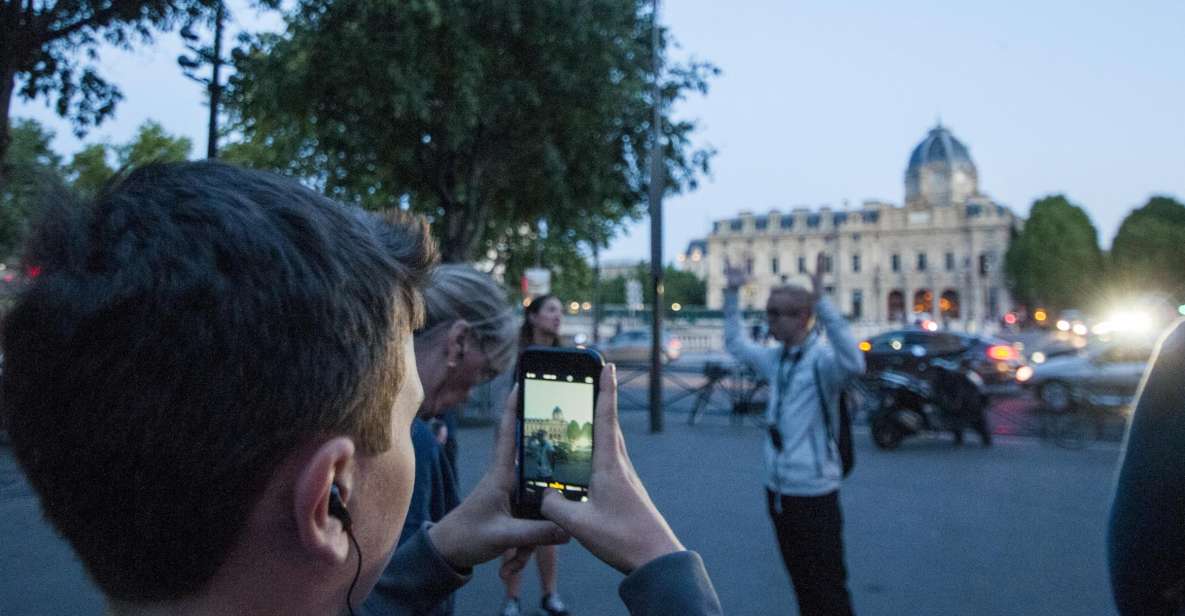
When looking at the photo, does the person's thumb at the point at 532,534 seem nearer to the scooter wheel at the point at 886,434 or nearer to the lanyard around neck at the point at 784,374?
the lanyard around neck at the point at 784,374

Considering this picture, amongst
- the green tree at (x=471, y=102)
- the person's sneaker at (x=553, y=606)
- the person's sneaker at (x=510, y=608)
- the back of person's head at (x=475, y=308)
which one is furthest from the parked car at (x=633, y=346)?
the back of person's head at (x=475, y=308)

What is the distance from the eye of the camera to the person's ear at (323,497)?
2.84 ft

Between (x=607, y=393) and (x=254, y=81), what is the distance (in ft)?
42.8

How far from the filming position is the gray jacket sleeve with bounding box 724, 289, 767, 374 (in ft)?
15.9

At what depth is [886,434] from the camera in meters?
12.1

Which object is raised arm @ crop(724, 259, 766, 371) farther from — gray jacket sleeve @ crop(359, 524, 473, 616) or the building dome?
the building dome

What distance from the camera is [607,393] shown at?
4.19ft

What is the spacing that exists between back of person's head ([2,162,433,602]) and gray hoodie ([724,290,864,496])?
10.8 ft

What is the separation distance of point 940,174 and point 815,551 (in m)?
108

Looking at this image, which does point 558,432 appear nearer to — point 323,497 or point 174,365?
point 323,497

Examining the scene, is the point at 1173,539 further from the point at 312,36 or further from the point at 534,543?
the point at 312,36

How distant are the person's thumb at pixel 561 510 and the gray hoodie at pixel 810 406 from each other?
9.20 feet

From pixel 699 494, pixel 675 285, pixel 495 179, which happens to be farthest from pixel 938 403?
pixel 675 285

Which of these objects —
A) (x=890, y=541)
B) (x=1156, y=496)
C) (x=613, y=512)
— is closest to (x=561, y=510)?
(x=613, y=512)
